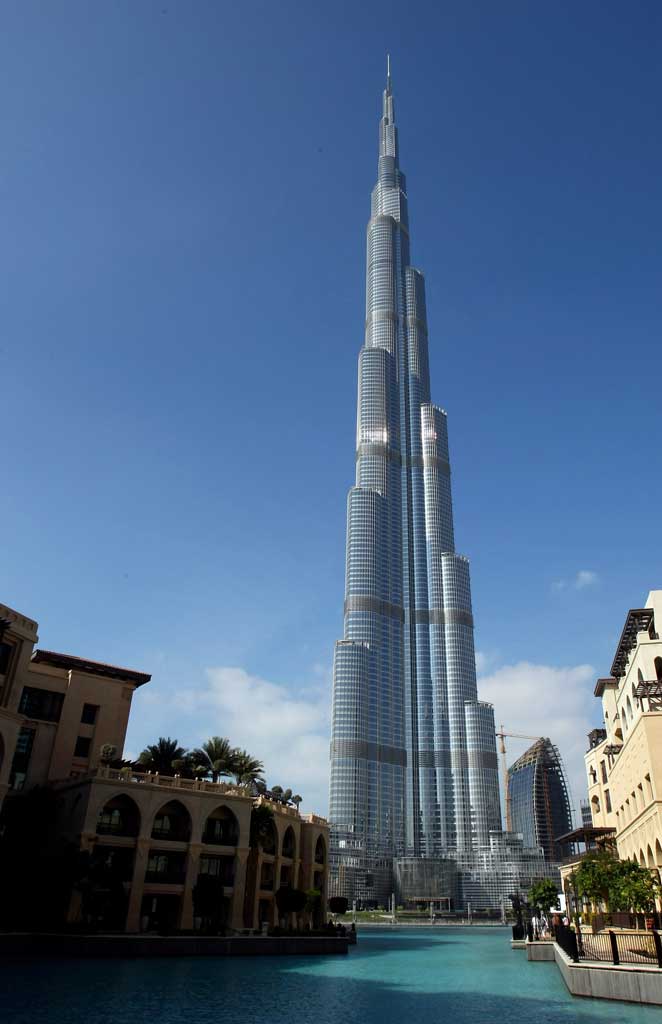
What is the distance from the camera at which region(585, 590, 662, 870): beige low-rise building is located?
4109 centimetres

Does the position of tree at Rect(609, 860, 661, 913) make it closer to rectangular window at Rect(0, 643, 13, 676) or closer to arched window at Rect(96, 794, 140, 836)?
arched window at Rect(96, 794, 140, 836)

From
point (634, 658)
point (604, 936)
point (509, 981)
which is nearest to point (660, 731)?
point (634, 658)

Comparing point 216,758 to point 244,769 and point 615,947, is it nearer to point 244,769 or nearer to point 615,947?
point 244,769

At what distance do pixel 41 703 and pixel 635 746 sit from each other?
144ft

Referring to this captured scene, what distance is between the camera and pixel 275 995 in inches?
1191

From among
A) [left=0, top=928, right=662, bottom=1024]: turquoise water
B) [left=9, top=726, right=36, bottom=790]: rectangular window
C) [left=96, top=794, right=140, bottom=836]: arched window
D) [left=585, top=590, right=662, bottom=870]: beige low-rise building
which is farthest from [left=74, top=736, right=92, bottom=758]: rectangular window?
[left=585, top=590, right=662, bottom=870]: beige low-rise building

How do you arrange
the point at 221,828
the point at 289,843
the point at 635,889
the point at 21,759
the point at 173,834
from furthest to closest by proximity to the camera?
the point at 289,843 → the point at 21,759 → the point at 221,828 → the point at 173,834 → the point at 635,889

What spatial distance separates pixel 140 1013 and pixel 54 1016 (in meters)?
2.73

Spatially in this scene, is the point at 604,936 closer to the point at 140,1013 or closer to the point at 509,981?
the point at 509,981

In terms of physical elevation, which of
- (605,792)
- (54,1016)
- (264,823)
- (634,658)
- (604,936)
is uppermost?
(634,658)

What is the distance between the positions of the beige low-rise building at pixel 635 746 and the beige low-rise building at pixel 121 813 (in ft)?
87.0

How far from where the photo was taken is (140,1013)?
79.5 feet

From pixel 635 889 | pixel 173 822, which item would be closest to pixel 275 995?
pixel 635 889

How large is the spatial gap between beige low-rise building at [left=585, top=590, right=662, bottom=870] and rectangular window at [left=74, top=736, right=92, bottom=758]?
4088 centimetres
